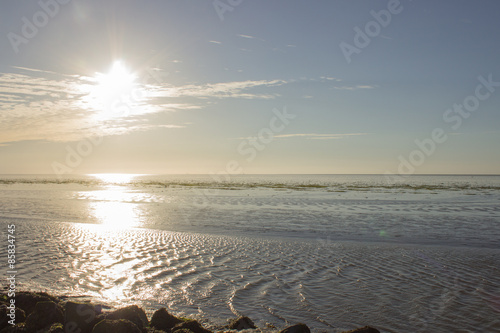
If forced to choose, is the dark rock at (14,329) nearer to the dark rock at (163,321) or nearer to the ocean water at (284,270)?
the ocean water at (284,270)

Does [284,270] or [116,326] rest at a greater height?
[116,326]

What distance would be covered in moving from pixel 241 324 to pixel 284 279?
3.66 meters

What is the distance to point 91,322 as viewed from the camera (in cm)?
625

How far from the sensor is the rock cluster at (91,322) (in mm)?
5891

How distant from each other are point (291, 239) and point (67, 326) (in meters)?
12.1

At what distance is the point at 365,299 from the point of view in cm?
852

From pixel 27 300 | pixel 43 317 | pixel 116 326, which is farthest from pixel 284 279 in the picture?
pixel 27 300

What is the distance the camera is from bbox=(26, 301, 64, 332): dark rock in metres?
6.22

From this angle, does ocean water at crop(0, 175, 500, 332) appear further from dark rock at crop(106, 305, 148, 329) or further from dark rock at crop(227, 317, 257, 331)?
dark rock at crop(106, 305, 148, 329)

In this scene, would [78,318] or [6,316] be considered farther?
[6,316]

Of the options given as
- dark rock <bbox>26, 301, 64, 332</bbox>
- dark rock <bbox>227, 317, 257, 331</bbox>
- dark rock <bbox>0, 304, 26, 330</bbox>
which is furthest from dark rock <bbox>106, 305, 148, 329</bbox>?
dark rock <bbox>0, 304, 26, 330</bbox>

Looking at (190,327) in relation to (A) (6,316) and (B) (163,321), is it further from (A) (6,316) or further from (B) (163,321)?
(A) (6,316)

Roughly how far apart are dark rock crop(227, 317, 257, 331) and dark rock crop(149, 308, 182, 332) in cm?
103

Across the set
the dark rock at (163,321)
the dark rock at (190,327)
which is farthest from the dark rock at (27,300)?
the dark rock at (190,327)
